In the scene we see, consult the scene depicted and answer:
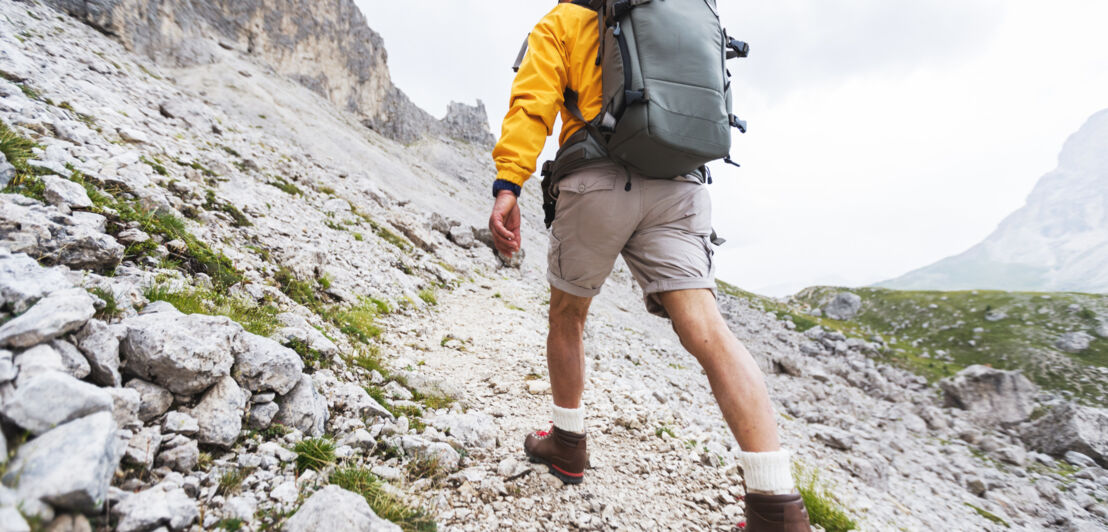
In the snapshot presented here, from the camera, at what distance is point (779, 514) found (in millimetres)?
1986

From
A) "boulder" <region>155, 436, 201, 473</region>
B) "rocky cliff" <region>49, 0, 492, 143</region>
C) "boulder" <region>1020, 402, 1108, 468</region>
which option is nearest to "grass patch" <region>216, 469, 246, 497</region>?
"boulder" <region>155, 436, 201, 473</region>

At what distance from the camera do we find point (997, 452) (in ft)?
53.6

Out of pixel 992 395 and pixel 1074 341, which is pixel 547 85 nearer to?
pixel 992 395

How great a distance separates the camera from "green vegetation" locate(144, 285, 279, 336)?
2.79 m

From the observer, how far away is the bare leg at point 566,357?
119 inches

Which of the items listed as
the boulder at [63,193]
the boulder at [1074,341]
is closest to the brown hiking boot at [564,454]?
the boulder at [63,193]

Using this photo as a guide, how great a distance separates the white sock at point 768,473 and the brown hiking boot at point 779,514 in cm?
3

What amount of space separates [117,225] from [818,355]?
39597 millimetres

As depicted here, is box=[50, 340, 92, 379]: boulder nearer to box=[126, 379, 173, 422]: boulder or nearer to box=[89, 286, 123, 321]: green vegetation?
box=[126, 379, 173, 422]: boulder

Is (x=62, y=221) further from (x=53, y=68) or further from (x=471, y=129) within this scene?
(x=471, y=129)

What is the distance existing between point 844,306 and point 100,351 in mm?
64667

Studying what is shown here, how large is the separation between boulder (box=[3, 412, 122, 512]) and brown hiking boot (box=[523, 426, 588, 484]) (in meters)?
2.20

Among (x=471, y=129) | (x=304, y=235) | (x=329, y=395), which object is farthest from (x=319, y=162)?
(x=471, y=129)

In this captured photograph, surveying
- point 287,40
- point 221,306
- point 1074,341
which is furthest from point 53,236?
point 287,40
